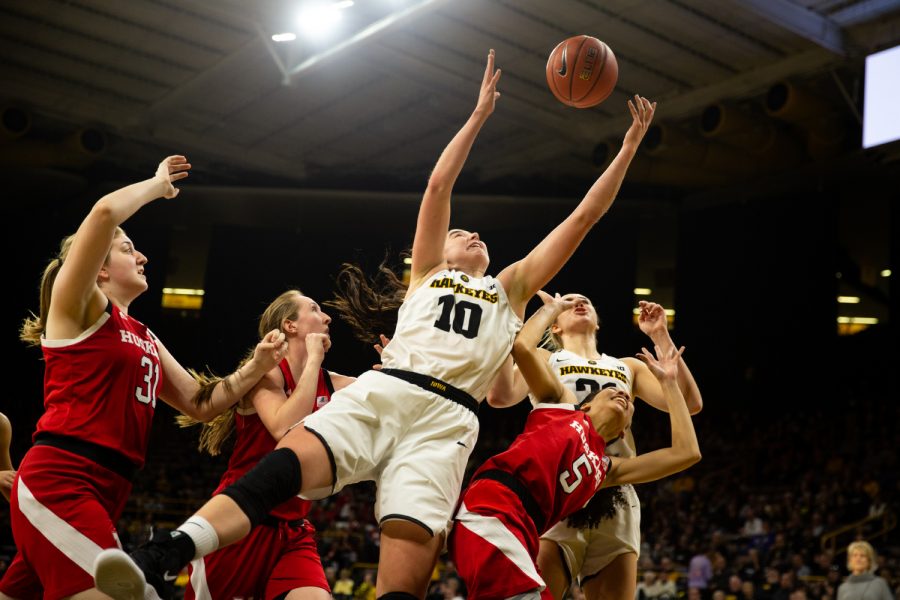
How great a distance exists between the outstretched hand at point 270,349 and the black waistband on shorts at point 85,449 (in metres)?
0.71

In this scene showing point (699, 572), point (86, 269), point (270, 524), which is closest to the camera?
point (86, 269)

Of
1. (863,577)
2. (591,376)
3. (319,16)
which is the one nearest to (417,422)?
(591,376)

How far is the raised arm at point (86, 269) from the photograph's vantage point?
3.40m

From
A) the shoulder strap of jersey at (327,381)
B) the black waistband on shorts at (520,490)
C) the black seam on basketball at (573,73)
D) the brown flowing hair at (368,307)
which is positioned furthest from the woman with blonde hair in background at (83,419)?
the black seam on basketball at (573,73)

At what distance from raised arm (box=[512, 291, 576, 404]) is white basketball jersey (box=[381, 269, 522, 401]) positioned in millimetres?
75

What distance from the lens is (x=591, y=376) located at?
203 inches

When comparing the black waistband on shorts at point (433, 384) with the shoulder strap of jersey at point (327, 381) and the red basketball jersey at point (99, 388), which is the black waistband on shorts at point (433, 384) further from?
the red basketball jersey at point (99, 388)

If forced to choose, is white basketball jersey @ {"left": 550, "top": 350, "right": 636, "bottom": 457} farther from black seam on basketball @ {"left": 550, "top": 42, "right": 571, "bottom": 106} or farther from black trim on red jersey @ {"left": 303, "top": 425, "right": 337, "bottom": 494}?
black trim on red jersey @ {"left": 303, "top": 425, "right": 337, "bottom": 494}

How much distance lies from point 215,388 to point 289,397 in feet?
1.06

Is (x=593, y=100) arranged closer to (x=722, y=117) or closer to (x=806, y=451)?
(x=722, y=117)

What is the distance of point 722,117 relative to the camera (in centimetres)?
1580

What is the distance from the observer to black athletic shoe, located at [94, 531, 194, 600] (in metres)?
2.83

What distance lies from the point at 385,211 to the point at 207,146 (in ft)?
12.6

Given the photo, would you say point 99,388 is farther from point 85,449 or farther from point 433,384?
point 433,384
